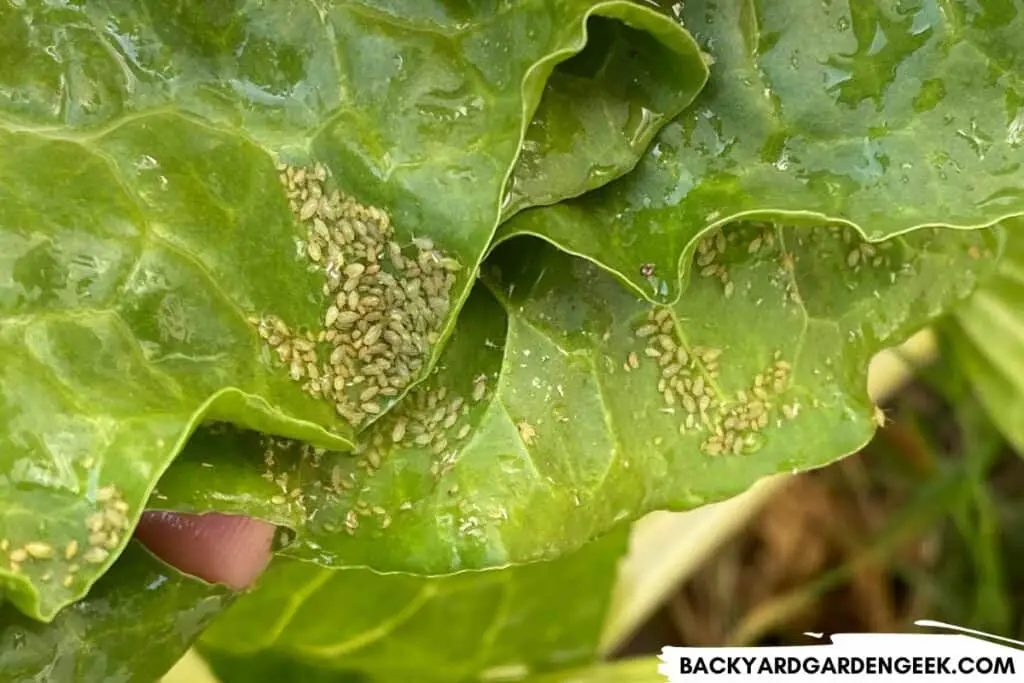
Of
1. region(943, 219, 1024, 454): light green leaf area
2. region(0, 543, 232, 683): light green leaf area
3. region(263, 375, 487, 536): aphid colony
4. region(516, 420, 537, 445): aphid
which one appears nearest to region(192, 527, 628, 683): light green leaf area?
region(0, 543, 232, 683): light green leaf area

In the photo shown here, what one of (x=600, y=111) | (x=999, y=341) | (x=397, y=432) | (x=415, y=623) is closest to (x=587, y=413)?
(x=397, y=432)

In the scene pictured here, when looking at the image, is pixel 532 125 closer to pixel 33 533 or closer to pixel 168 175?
pixel 168 175

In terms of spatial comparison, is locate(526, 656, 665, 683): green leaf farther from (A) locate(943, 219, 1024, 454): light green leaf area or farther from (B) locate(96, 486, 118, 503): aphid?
(B) locate(96, 486, 118, 503): aphid

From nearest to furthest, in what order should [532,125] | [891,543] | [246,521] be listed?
[532,125]
[246,521]
[891,543]

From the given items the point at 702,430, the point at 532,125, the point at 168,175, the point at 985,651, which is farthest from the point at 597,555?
the point at 168,175

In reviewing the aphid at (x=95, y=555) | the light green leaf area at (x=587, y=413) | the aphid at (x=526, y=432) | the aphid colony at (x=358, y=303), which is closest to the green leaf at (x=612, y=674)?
the light green leaf area at (x=587, y=413)

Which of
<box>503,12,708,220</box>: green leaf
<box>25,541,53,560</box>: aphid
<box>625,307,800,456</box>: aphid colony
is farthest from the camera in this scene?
<box>625,307,800,456</box>: aphid colony

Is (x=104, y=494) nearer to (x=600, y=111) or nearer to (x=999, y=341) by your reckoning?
(x=600, y=111)
